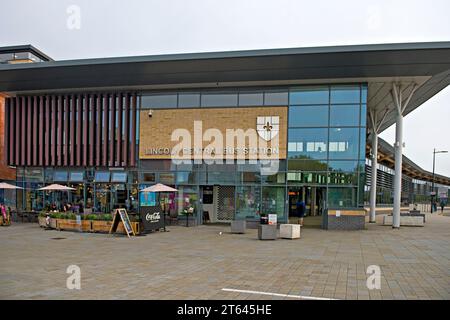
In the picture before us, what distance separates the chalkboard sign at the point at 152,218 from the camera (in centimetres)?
1585

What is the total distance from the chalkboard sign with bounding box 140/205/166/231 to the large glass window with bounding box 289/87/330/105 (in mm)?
9511

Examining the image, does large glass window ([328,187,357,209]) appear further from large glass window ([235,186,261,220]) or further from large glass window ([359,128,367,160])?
large glass window ([235,186,261,220])

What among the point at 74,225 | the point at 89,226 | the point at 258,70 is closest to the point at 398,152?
the point at 258,70

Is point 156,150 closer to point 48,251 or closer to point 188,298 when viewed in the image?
point 48,251

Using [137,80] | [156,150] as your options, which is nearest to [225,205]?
[156,150]

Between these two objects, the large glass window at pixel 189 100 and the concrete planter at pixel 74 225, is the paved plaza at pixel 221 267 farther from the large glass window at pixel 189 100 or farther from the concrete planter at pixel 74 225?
the large glass window at pixel 189 100

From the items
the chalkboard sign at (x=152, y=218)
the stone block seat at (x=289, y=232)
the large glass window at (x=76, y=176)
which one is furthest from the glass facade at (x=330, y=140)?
the large glass window at (x=76, y=176)

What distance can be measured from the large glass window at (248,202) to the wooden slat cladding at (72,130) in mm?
6907

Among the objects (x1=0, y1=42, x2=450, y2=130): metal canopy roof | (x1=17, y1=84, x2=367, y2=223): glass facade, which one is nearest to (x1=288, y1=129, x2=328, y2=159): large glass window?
(x1=17, y1=84, x2=367, y2=223): glass facade

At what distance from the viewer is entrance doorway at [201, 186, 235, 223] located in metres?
21.2

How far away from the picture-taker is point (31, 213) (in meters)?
21.5

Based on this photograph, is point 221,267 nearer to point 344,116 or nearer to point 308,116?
point 308,116

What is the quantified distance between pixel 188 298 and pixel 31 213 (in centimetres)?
1898

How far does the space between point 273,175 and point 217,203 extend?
394 centimetres
